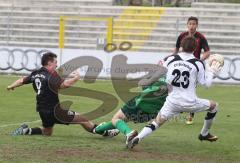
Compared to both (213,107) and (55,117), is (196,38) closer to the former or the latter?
(213,107)

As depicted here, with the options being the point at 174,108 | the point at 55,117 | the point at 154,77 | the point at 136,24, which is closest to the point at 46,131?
the point at 55,117

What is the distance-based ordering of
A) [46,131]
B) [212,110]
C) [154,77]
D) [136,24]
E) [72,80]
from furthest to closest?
1. [136,24]
2. [46,131]
3. [72,80]
4. [154,77]
5. [212,110]

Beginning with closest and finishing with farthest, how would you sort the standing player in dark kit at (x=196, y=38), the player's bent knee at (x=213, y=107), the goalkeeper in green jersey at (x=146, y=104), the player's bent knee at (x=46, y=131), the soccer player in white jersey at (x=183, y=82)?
the soccer player in white jersey at (x=183, y=82), the player's bent knee at (x=213, y=107), the goalkeeper in green jersey at (x=146, y=104), the player's bent knee at (x=46, y=131), the standing player in dark kit at (x=196, y=38)

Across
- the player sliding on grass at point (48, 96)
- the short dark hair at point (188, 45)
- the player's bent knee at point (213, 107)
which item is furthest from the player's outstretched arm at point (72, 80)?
the player's bent knee at point (213, 107)

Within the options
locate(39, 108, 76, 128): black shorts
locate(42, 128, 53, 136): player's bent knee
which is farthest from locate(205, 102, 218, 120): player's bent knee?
locate(42, 128, 53, 136): player's bent knee

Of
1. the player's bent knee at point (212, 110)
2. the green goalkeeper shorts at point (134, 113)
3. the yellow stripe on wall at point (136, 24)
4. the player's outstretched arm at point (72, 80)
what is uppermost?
the player's outstretched arm at point (72, 80)

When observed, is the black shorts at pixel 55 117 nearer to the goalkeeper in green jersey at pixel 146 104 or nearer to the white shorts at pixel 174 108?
the goalkeeper in green jersey at pixel 146 104

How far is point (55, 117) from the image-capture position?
1087cm

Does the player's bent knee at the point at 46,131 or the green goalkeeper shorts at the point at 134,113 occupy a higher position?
the green goalkeeper shorts at the point at 134,113

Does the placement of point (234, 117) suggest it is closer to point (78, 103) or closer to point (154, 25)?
point (78, 103)

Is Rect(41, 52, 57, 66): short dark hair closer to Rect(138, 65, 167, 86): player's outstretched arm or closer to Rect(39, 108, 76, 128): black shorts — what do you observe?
Rect(39, 108, 76, 128): black shorts

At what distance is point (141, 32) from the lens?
32969mm

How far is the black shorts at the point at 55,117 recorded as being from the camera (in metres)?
10.8

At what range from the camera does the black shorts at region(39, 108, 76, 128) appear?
10.8m
